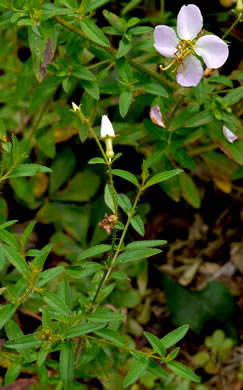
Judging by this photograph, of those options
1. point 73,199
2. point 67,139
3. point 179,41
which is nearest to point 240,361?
point 73,199

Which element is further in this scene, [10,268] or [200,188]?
[200,188]

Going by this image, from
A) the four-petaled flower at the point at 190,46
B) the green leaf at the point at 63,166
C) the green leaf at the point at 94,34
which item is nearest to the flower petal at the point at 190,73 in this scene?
the four-petaled flower at the point at 190,46

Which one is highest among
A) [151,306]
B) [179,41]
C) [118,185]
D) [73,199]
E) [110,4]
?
[179,41]

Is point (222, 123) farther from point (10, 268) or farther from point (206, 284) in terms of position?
point (10, 268)

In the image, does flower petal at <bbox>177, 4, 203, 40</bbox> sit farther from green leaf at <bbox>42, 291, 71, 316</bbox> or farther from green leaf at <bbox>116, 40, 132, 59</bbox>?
green leaf at <bbox>42, 291, 71, 316</bbox>

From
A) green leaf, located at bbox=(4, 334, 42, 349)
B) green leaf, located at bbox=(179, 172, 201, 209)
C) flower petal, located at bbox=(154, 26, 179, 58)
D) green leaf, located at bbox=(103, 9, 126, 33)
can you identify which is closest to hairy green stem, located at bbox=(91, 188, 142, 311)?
green leaf, located at bbox=(4, 334, 42, 349)
